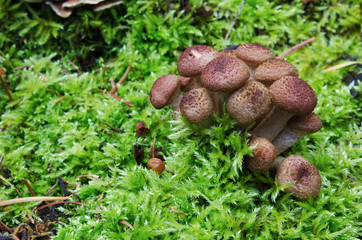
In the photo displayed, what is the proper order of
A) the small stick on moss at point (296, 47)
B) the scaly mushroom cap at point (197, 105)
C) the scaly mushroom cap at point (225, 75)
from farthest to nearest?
the small stick on moss at point (296, 47)
the scaly mushroom cap at point (197, 105)
the scaly mushroom cap at point (225, 75)

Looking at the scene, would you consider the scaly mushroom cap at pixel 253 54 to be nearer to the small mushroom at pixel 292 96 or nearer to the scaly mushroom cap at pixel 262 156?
the small mushroom at pixel 292 96

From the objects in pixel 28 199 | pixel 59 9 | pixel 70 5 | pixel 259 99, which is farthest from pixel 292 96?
pixel 59 9

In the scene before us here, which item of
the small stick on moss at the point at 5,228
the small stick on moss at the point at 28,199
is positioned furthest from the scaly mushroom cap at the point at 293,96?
the small stick on moss at the point at 5,228

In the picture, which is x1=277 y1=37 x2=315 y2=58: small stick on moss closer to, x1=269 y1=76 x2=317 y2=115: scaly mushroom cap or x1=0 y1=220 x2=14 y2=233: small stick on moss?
x1=269 y1=76 x2=317 y2=115: scaly mushroom cap

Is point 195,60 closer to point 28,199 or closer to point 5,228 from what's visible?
point 28,199

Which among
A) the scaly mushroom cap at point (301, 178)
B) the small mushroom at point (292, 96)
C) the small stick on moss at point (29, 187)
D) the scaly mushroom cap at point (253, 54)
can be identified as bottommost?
the scaly mushroom cap at point (301, 178)
